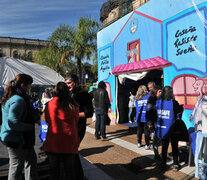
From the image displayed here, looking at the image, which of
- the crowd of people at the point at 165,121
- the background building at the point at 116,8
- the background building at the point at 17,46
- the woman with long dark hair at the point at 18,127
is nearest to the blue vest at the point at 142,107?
the crowd of people at the point at 165,121

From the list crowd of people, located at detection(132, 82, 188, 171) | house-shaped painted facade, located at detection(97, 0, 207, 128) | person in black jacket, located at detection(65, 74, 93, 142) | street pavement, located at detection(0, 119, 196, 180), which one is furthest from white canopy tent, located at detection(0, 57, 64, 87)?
crowd of people, located at detection(132, 82, 188, 171)

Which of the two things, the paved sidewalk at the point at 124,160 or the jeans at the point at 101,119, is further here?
the jeans at the point at 101,119

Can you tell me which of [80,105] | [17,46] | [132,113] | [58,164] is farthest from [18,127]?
[17,46]

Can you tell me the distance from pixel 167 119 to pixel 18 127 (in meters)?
2.61

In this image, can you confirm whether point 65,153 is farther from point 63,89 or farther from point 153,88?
point 153,88

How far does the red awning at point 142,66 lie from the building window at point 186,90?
0.67 m

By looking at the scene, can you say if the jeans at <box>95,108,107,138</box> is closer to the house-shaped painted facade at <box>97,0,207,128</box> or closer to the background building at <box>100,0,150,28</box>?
the house-shaped painted facade at <box>97,0,207,128</box>

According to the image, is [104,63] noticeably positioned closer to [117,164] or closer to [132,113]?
[132,113]

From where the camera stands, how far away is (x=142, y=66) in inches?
296

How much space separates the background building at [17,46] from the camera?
170 feet

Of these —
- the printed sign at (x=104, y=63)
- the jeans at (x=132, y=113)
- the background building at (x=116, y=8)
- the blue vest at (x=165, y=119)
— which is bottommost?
the jeans at (x=132, y=113)

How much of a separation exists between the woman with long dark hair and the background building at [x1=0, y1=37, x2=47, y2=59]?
170 ft

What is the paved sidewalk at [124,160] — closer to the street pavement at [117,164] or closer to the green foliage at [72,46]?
the street pavement at [117,164]

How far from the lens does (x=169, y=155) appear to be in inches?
192
